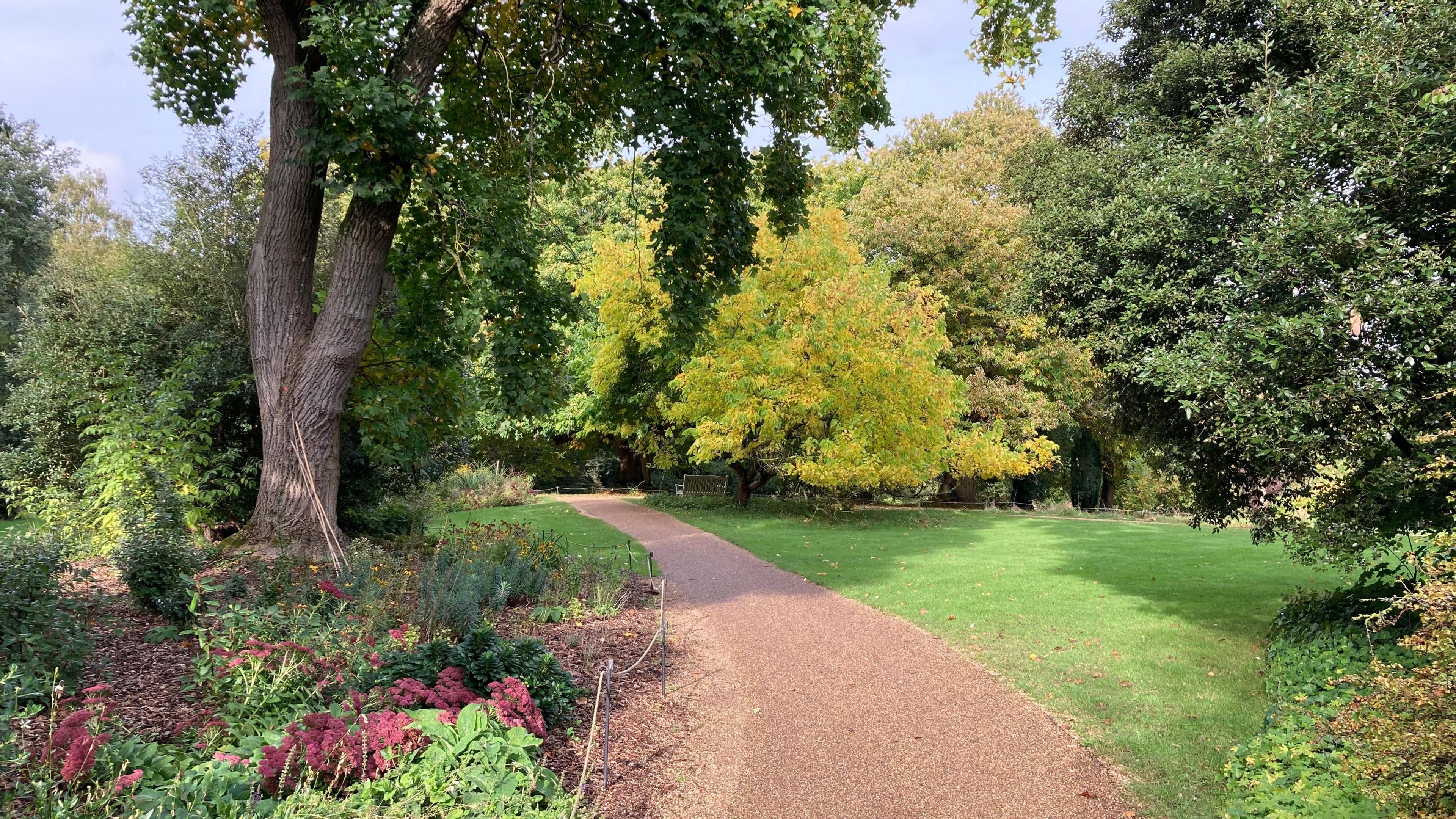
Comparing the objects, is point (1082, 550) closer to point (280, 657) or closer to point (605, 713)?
point (605, 713)

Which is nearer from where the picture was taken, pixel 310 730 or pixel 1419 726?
pixel 1419 726

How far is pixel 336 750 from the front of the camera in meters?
3.08

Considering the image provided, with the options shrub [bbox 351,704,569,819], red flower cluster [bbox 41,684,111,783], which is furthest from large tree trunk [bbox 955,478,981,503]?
red flower cluster [bbox 41,684,111,783]

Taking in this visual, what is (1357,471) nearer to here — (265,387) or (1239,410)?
(1239,410)

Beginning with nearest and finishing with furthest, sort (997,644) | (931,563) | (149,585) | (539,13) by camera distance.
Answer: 1. (149,585)
2. (997,644)
3. (539,13)
4. (931,563)

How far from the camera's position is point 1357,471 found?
567 centimetres

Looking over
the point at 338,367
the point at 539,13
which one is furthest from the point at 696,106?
the point at 338,367

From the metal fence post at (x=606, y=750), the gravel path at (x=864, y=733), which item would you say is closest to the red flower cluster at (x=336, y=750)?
the metal fence post at (x=606, y=750)

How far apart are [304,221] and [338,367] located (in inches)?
66.0

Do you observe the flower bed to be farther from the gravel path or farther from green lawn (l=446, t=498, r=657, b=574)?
green lawn (l=446, t=498, r=657, b=574)

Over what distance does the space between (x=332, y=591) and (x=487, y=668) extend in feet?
5.17

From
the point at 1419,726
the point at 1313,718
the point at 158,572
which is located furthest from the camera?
the point at 158,572

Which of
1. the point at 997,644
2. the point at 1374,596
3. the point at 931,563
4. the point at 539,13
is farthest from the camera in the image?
the point at 931,563

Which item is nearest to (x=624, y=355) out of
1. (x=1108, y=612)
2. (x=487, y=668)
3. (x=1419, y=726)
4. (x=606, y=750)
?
(x=1108, y=612)
